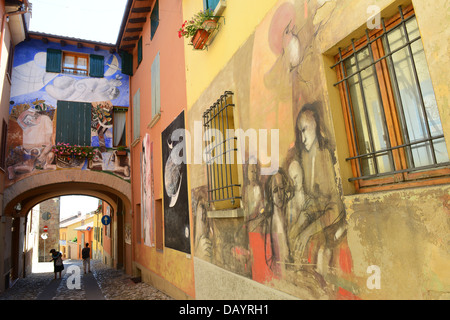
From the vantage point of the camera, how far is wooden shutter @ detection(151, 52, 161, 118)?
942 cm

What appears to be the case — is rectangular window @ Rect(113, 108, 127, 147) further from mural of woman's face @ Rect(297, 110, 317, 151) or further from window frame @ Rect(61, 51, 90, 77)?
mural of woman's face @ Rect(297, 110, 317, 151)

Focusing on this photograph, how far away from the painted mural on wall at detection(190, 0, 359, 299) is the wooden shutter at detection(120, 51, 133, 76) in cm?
951

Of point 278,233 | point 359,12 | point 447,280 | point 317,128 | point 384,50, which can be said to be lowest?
point 447,280

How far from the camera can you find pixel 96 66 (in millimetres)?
12469

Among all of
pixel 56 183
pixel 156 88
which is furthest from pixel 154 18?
pixel 56 183

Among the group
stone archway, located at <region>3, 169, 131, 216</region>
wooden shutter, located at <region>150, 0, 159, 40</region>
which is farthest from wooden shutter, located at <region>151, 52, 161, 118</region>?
stone archway, located at <region>3, 169, 131, 216</region>

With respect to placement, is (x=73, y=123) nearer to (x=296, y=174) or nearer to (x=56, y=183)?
(x=56, y=183)

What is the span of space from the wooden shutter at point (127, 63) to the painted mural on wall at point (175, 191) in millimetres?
5344

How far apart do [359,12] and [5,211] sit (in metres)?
11.5

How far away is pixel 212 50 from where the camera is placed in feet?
18.4

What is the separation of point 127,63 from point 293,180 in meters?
11.4

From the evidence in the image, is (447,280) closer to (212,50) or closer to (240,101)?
(240,101)

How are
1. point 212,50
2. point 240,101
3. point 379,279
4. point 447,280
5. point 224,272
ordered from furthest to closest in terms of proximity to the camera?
point 212,50, point 224,272, point 240,101, point 379,279, point 447,280

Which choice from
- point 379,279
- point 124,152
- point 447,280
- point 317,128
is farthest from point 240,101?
point 124,152
